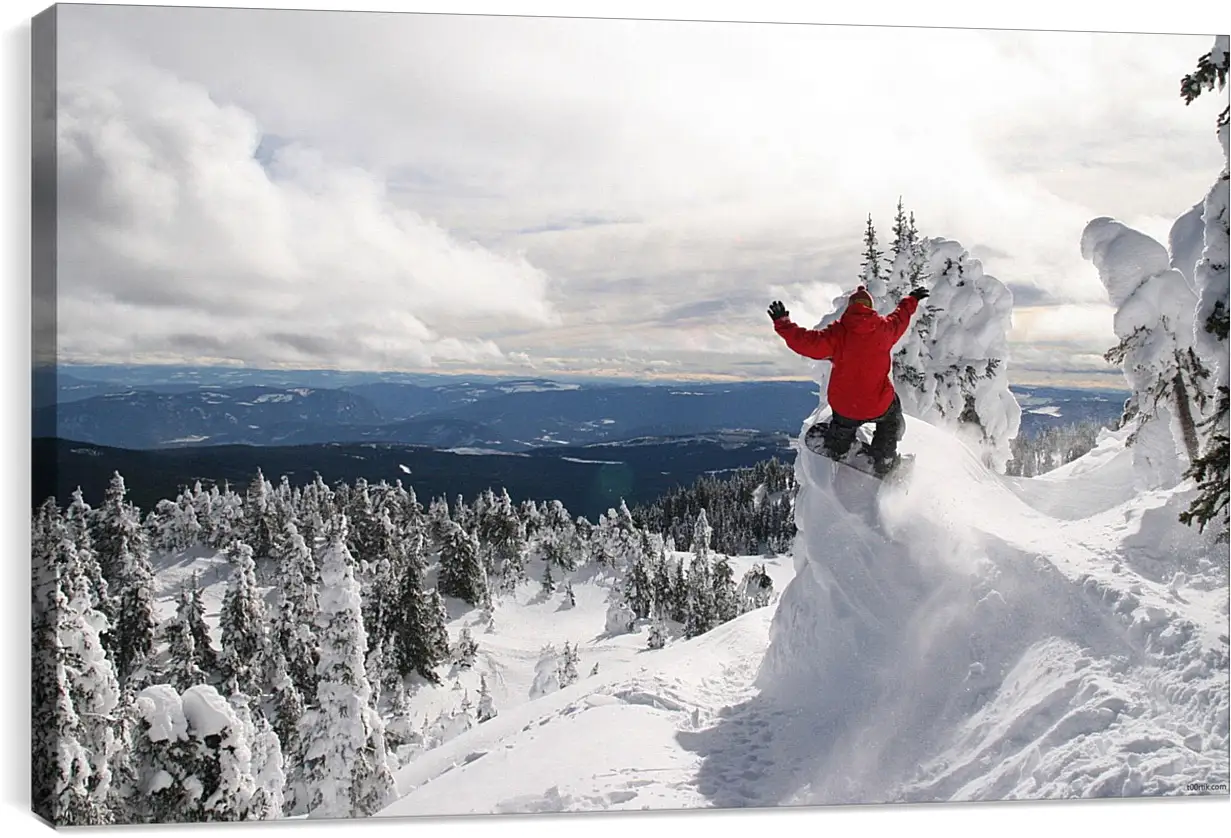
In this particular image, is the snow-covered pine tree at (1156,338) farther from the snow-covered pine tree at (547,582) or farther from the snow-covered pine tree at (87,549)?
the snow-covered pine tree at (87,549)

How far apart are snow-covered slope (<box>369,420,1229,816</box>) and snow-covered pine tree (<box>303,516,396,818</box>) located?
0.87 feet

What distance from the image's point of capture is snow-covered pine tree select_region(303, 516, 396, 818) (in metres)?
6.50

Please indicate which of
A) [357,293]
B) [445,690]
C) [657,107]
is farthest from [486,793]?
[657,107]

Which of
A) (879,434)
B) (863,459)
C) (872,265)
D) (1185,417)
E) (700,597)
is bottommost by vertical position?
(700,597)

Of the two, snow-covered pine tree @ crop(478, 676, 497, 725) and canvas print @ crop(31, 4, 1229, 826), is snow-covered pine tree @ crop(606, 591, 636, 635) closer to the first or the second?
canvas print @ crop(31, 4, 1229, 826)

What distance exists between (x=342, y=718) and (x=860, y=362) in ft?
16.2

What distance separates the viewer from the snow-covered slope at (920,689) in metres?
6.07

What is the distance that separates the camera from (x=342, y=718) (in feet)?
24.4

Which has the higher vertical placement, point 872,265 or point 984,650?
point 872,265

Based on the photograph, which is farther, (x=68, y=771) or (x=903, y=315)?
(x=903, y=315)

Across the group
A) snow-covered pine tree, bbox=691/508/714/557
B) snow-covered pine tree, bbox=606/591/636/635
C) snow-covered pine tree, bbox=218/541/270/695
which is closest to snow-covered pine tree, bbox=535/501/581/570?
snow-covered pine tree, bbox=606/591/636/635

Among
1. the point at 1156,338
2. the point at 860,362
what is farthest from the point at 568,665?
the point at 1156,338

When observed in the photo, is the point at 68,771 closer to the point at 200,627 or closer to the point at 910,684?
the point at 200,627

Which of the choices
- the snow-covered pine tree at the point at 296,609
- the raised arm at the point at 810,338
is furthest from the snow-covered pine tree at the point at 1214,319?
the snow-covered pine tree at the point at 296,609
